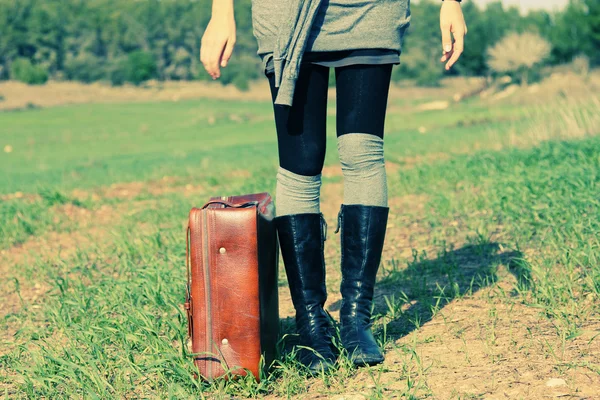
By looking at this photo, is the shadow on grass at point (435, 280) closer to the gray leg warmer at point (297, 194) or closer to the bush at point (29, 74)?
the gray leg warmer at point (297, 194)

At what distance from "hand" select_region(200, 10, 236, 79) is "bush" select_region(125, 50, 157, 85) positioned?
198 ft

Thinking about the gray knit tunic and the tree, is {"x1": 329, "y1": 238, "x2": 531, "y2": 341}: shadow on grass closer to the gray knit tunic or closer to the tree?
the gray knit tunic

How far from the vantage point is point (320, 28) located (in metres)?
2.19

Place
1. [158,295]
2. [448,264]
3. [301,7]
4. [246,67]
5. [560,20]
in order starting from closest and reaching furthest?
[301,7] → [158,295] → [448,264] → [560,20] → [246,67]

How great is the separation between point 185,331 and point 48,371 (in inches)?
18.7

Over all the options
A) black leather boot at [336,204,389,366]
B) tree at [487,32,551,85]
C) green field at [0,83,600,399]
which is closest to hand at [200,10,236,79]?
black leather boot at [336,204,389,366]

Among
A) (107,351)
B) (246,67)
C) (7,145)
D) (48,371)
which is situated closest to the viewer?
(48,371)

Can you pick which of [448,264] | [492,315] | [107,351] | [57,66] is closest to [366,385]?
[492,315]

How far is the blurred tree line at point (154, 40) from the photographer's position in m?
55.2

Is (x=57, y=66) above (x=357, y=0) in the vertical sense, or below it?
below

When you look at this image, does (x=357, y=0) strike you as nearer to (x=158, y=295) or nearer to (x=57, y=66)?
(x=158, y=295)

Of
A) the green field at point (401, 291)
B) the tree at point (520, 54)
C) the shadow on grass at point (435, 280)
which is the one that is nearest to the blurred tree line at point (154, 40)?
the tree at point (520, 54)

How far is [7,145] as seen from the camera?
23.2 meters

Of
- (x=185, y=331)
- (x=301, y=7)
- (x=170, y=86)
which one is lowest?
(x=170, y=86)
